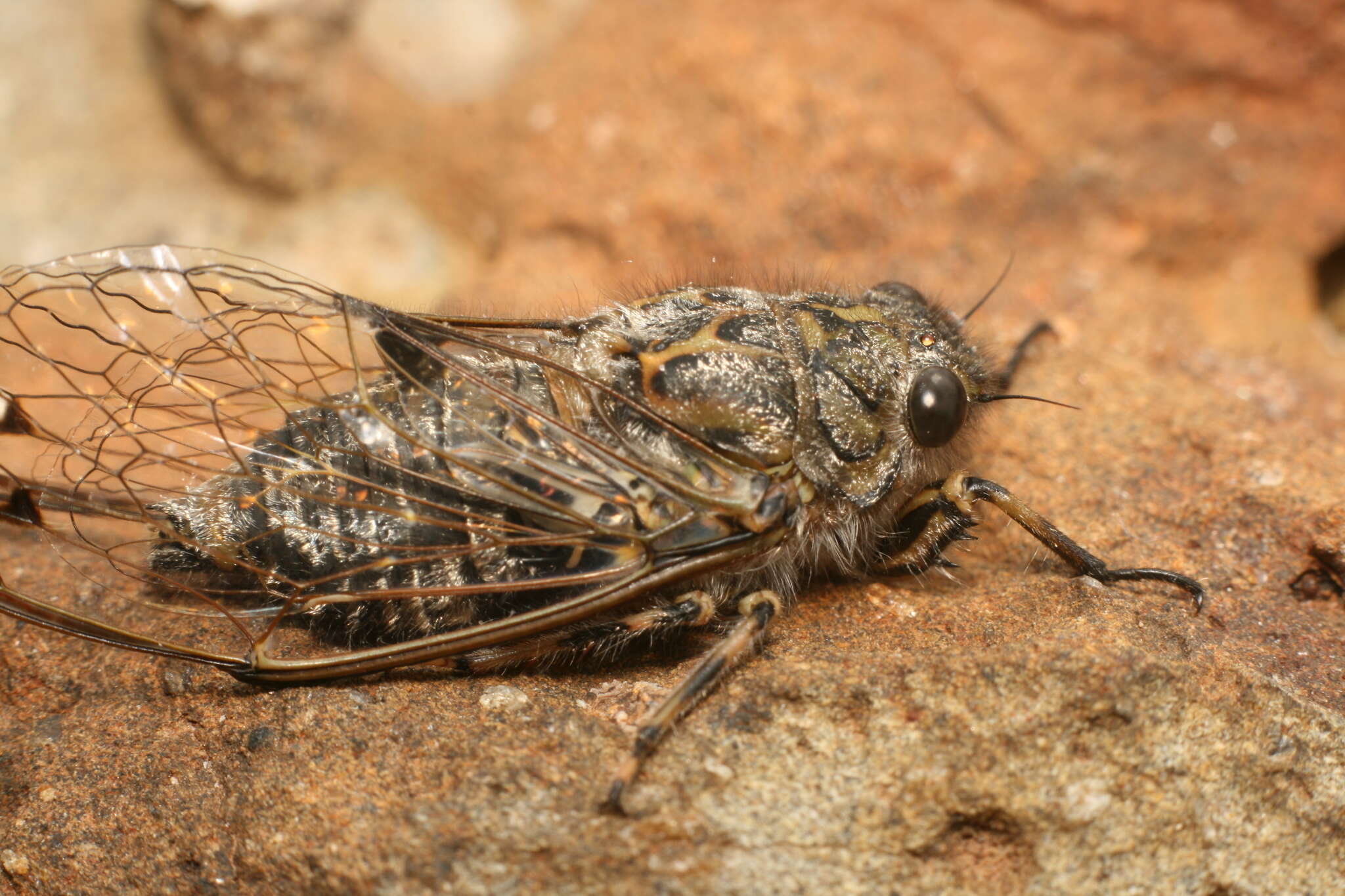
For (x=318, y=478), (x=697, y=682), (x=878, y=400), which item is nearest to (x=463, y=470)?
(x=318, y=478)

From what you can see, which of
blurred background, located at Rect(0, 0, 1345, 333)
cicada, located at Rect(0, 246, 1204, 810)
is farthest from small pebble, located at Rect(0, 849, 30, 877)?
blurred background, located at Rect(0, 0, 1345, 333)

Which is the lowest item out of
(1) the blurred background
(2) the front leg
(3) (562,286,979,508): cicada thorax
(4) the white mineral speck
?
(2) the front leg

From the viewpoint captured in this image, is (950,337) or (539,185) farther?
(539,185)

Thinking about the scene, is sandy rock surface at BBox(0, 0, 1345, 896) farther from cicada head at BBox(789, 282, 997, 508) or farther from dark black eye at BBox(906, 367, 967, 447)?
dark black eye at BBox(906, 367, 967, 447)

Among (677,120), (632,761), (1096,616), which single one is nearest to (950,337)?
(1096,616)

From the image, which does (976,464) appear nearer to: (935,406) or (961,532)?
(961,532)

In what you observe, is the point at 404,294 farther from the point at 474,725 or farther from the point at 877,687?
the point at 877,687
